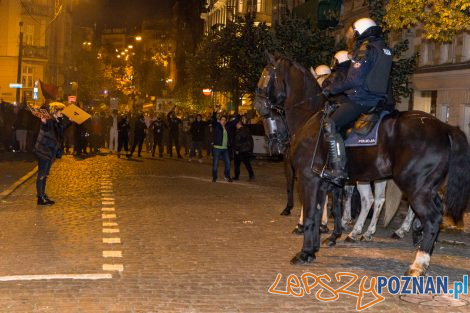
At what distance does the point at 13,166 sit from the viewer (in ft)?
83.7

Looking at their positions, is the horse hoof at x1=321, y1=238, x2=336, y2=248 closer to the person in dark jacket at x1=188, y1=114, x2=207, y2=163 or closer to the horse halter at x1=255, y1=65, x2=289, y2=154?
the horse halter at x1=255, y1=65, x2=289, y2=154

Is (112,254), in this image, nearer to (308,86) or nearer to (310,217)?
(310,217)

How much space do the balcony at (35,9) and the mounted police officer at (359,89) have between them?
191 feet

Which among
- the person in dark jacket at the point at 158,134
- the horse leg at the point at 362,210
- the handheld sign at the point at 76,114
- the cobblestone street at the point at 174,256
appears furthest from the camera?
the person in dark jacket at the point at 158,134

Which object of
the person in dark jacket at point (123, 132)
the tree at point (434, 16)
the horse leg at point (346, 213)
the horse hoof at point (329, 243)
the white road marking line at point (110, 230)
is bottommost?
the white road marking line at point (110, 230)

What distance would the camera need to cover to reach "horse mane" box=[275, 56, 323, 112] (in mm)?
10266

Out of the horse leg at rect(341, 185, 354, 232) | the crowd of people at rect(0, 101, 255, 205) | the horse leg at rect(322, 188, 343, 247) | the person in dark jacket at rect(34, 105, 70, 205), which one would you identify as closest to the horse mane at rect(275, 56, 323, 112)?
the horse leg at rect(322, 188, 343, 247)

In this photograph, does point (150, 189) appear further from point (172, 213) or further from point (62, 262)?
point (62, 262)

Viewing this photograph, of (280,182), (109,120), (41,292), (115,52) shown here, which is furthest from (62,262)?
(115,52)

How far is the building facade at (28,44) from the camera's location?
6231cm

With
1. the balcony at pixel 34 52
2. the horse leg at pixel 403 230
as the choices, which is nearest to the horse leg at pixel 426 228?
the horse leg at pixel 403 230

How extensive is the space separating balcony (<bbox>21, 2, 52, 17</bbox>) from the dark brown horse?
5707 centimetres

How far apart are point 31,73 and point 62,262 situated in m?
59.4

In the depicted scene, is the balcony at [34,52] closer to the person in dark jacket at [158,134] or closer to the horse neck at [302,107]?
the person in dark jacket at [158,134]
